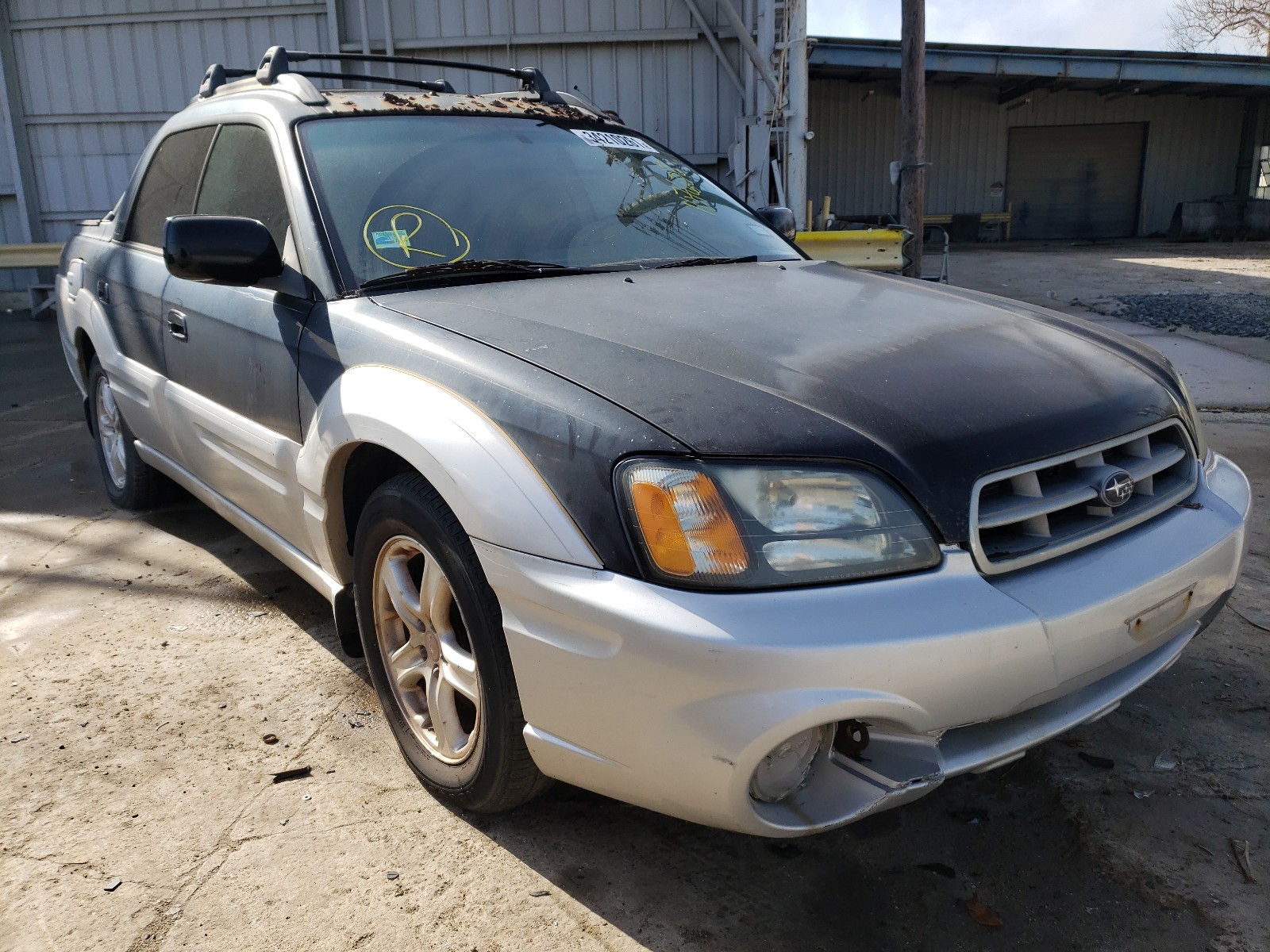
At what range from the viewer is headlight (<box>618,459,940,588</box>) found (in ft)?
5.37

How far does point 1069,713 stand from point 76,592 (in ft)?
10.7

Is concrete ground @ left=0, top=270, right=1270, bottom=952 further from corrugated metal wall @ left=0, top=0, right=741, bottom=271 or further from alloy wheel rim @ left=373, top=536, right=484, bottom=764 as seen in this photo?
corrugated metal wall @ left=0, top=0, right=741, bottom=271

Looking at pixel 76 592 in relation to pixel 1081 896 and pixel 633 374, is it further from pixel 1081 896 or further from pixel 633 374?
pixel 1081 896

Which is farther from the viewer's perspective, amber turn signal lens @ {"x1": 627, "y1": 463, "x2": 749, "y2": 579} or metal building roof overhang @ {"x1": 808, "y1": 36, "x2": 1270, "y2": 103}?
metal building roof overhang @ {"x1": 808, "y1": 36, "x2": 1270, "y2": 103}

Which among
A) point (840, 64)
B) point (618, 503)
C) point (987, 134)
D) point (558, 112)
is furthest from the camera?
point (987, 134)

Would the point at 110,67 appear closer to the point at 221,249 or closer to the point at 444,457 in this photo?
the point at 221,249

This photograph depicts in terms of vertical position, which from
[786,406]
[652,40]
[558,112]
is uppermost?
[652,40]

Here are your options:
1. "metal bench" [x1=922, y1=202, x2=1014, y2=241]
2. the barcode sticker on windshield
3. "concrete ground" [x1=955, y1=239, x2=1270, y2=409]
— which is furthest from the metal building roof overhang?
the barcode sticker on windshield

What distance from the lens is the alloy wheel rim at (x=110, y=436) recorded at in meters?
4.12

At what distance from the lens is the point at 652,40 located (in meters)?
9.62

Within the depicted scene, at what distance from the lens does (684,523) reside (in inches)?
64.9

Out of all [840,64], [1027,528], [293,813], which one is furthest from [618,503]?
[840,64]

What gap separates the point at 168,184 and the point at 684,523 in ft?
9.48

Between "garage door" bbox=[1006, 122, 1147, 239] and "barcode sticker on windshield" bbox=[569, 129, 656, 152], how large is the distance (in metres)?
21.5
